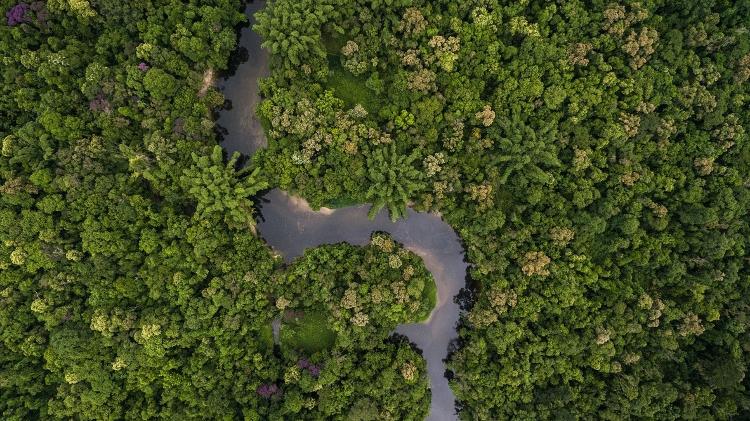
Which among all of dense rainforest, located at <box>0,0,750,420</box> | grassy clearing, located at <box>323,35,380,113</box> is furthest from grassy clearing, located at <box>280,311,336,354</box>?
grassy clearing, located at <box>323,35,380,113</box>

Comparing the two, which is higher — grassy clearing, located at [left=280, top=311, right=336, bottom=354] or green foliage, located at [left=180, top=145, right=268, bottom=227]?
green foliage, located at [left=180, top=145, right=268, bottom=227]

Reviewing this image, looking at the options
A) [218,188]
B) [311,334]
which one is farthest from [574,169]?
[218,188]

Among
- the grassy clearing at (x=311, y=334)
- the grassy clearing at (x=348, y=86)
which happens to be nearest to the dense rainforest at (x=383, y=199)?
the grassy clearing at (x=348, y=86)

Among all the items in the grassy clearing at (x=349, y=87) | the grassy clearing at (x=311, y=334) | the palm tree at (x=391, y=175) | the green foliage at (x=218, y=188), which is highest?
the grassy clearing at (x=349, y=87)

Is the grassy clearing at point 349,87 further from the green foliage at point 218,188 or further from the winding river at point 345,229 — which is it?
the green foliage at point 218,188

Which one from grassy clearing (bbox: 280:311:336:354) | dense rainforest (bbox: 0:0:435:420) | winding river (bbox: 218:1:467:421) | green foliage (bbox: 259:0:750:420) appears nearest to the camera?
dense rainforest (bbox: 0:0:435:420)

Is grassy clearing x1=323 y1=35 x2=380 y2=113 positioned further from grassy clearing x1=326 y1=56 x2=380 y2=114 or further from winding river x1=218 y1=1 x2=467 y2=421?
winding river x1=218 y1=1 x2=467 y2=421

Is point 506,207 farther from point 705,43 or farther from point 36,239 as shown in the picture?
point 36,239
